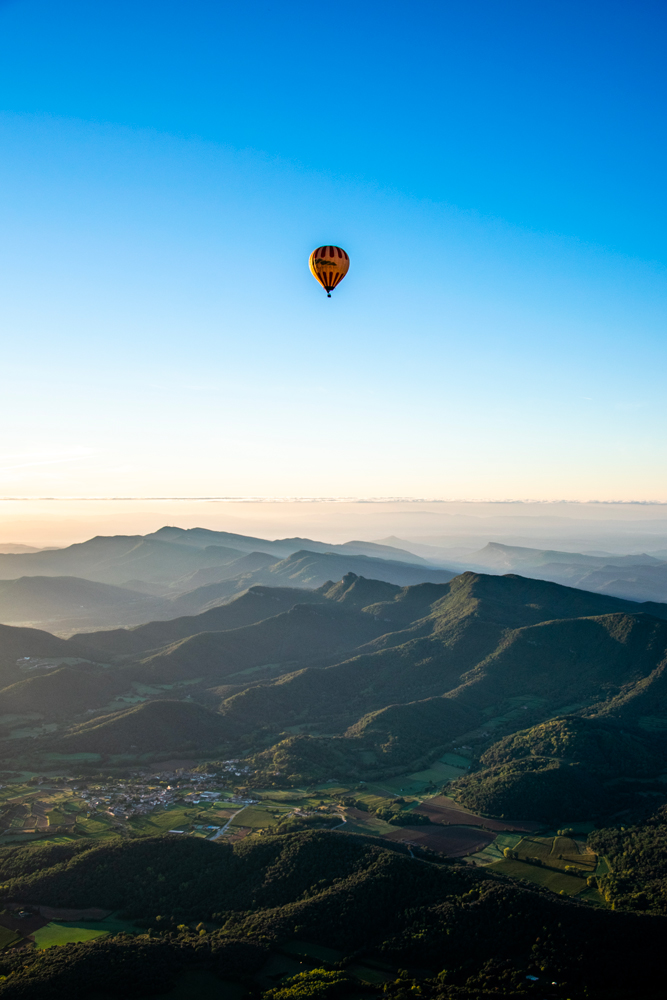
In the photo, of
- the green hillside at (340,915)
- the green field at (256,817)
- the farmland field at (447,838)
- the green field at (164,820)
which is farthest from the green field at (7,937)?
the farmland field at (447,838)

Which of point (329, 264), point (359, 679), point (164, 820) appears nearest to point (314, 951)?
point (164, 820)

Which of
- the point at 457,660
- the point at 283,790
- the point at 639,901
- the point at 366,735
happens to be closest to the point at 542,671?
the point at 457,660

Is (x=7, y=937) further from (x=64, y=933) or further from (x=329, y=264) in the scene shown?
(x=329, y=264)

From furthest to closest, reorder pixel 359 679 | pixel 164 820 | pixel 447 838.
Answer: pixel 359 679
pixel 164 820
pixel 447 838

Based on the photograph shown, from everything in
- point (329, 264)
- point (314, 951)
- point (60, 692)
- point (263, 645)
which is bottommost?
point (60, 692)

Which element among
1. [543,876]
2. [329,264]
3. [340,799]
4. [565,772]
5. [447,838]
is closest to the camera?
[543,876]

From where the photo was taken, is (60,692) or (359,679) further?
(359,679)

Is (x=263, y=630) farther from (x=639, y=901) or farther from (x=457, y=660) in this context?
(x=639, y=901)
